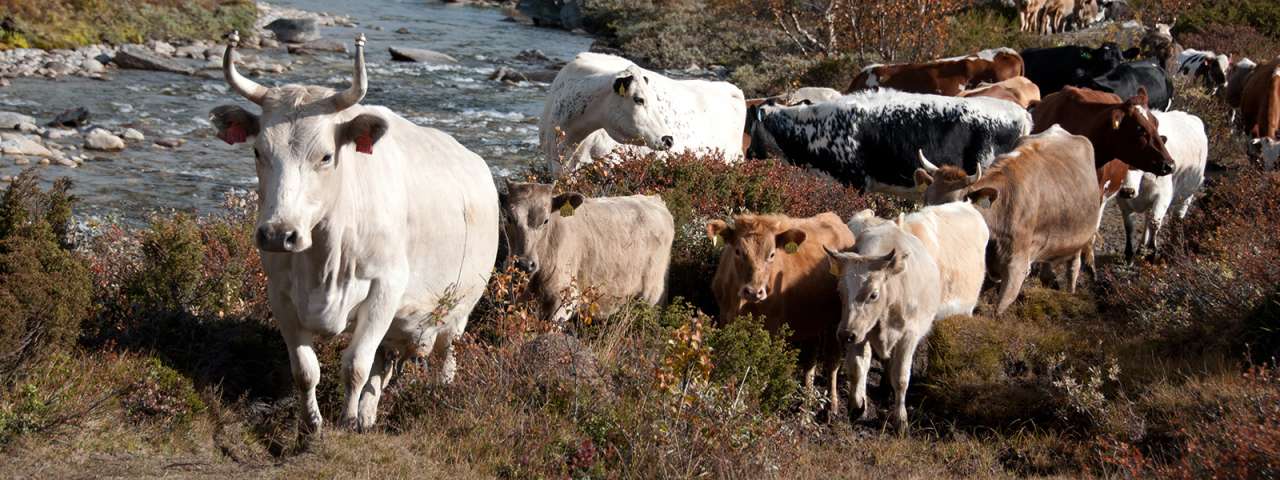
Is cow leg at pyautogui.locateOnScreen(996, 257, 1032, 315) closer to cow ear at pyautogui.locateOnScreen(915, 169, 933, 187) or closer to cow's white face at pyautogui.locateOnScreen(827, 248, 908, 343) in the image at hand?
cow ear at pyautogui.locateOnScreen(915, 169, 933, 187)

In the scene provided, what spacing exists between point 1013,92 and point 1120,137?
3.47m

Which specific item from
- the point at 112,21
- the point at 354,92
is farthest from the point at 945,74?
the point at 112,21

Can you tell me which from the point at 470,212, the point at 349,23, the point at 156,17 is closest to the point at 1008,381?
the point at 470,212

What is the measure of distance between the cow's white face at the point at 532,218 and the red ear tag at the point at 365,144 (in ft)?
7.82

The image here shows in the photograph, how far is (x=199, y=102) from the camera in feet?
70.4

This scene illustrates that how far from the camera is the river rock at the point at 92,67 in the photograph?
76.8 feet

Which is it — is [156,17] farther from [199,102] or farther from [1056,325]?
[1056,325]

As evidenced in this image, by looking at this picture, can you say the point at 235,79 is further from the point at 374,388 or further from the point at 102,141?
the point at 102,141

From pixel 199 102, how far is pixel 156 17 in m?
9.15

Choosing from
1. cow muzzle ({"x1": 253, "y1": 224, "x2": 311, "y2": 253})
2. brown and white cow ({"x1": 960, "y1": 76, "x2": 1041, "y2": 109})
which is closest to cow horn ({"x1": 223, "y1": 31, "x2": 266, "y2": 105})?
cow muzzle ({"x1": 253, "y1": 224, "x2": 311, "y2": 253})

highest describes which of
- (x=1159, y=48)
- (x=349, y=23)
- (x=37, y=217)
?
(x=37, y=217)

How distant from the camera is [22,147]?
1639 centimetres

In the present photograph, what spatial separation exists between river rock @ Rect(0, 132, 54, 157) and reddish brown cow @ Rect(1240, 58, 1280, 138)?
50.2ft

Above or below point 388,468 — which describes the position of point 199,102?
below
